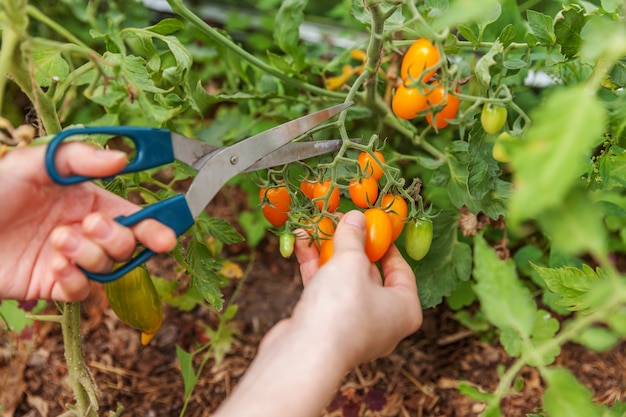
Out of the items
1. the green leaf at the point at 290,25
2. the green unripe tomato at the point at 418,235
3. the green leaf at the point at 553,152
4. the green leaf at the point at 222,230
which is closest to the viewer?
the green leaf at the point at 553,152

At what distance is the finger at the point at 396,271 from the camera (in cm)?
123

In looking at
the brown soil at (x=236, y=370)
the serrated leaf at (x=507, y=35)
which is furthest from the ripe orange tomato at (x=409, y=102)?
the brown soil at (x=236, y=370)

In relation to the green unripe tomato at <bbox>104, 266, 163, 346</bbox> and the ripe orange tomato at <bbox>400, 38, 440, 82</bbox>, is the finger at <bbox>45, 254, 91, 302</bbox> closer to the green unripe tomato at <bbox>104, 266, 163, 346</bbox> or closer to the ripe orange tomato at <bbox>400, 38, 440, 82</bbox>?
the green unripe tomato at <bbox>104, 266, 163, 346</bbox>

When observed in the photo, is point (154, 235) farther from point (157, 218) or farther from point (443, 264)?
point (443, 264)

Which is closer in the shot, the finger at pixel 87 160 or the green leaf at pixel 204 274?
the finger at pixel 87 160

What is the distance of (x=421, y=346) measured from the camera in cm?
187

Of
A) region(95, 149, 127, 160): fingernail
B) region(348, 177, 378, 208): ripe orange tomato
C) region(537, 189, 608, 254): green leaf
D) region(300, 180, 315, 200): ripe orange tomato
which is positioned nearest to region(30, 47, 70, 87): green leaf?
region(95, 149, 127, 160): fingernail

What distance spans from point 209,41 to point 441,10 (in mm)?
687

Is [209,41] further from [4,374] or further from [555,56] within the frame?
[4,374]

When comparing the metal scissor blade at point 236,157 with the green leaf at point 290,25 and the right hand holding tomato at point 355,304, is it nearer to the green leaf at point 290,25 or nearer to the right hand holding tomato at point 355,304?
the right hand holding tomato at point 355,304

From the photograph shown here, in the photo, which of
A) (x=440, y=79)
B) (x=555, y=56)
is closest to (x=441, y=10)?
(x=440, y=79)

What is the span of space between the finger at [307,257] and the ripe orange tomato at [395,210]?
0.18 metres

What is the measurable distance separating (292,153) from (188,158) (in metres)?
0.25

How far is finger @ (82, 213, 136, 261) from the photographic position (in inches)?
40.3
